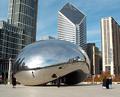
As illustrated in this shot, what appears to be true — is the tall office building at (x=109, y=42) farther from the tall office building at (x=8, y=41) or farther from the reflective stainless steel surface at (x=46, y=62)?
the reflective stainless steel surface at (x=46, y=62)

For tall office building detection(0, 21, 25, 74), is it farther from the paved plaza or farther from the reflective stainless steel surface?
the paved plaza

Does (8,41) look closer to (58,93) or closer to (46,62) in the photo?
(46,62)

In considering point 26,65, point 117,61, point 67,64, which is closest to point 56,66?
point 67,64

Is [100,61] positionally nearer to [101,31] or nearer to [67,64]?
[101,31]

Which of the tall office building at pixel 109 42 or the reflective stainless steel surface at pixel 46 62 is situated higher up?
the tall office building at pixel 109 42

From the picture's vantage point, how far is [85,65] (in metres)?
30.5

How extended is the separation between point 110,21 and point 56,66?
459 ft

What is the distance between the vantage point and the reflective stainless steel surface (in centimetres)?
2689

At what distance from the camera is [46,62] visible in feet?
87.8

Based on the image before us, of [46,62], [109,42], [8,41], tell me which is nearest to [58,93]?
[46,62]

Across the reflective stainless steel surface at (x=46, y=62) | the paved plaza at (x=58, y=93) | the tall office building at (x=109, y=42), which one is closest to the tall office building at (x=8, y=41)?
the tall office building at (x=109, y=42)

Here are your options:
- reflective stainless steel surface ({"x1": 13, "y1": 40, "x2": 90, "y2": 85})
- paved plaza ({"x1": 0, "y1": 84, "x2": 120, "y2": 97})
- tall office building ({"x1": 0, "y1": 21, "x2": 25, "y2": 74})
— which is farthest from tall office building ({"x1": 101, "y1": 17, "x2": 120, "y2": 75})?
paved plaza ({"x1": 0, "y1": 84, "x2": 120, "y2": 97})

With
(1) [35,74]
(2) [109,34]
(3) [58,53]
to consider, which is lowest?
(1) [35,74]

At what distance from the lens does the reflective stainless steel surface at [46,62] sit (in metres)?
26.9
